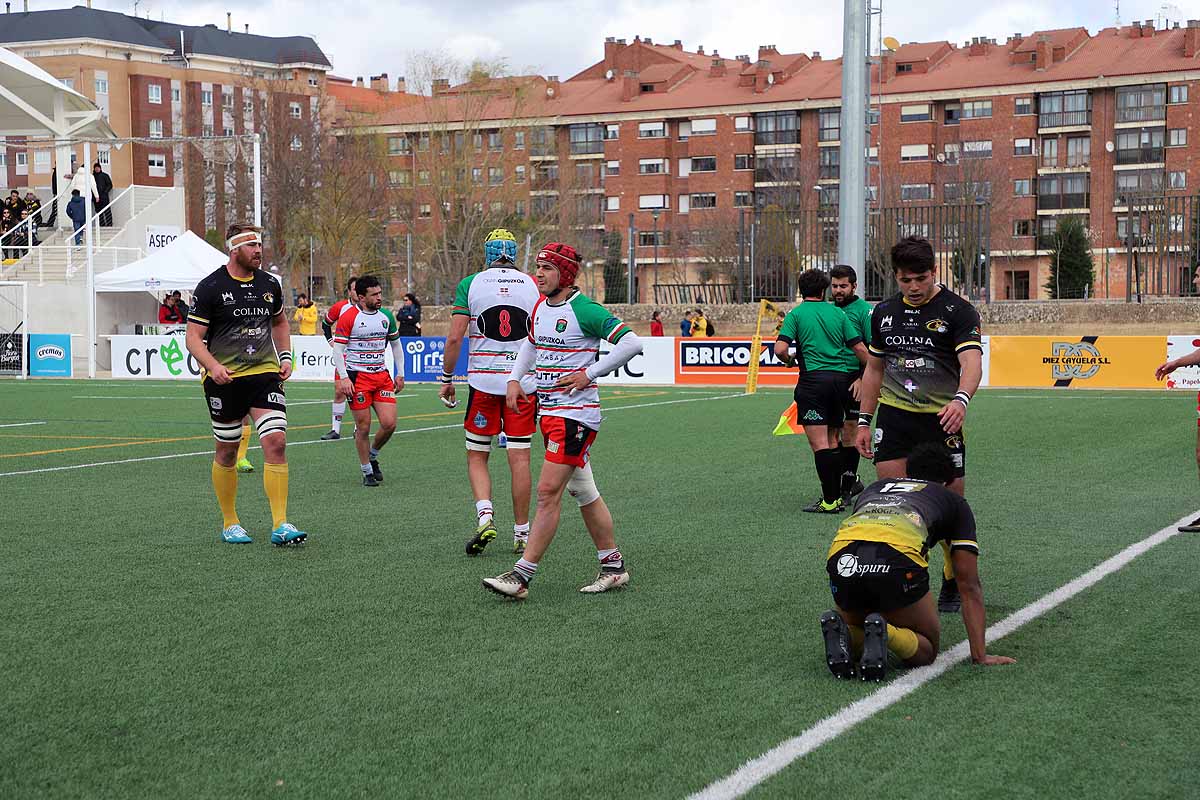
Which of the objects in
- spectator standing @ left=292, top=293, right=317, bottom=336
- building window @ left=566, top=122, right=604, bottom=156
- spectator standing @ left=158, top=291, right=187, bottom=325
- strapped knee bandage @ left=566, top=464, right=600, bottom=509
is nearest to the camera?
strapped knee bandage @ left=566, top=464, right=600, bottom=509

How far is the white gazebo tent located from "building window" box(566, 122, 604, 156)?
4872 centimetres

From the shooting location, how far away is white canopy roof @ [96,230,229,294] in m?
34.2

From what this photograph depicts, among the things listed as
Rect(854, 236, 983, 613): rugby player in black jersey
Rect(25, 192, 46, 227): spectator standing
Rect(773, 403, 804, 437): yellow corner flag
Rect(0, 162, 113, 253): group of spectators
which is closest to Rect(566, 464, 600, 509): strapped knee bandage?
Rect(854, 236, 983, 613): rugby player in black jersey

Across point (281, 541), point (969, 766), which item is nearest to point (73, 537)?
point (281, 541)

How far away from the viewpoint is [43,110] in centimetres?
4256

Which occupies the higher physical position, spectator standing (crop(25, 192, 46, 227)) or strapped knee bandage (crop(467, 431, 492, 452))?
spectator standing (crop(25, 192, 46, 227))

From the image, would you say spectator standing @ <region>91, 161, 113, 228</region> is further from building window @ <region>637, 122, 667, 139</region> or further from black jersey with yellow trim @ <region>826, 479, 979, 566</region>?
building window @ <region>637, 122, 667, 139</region>

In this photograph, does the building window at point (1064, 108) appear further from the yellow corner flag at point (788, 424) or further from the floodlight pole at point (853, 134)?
the yellow corner flag at point (788, 424)

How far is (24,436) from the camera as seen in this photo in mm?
18078

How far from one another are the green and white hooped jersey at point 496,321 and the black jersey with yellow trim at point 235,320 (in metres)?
1.33

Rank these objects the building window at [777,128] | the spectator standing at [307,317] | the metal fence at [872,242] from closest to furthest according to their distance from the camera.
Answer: the metal fence at [872,242] < the spectator standing at [307,317] < the building window at [777,128]

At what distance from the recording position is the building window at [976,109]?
78.1 meters

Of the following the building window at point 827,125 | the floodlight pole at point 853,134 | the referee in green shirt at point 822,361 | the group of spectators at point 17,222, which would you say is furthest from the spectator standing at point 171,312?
the building window at point 827,125

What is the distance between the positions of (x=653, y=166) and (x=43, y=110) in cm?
4895
